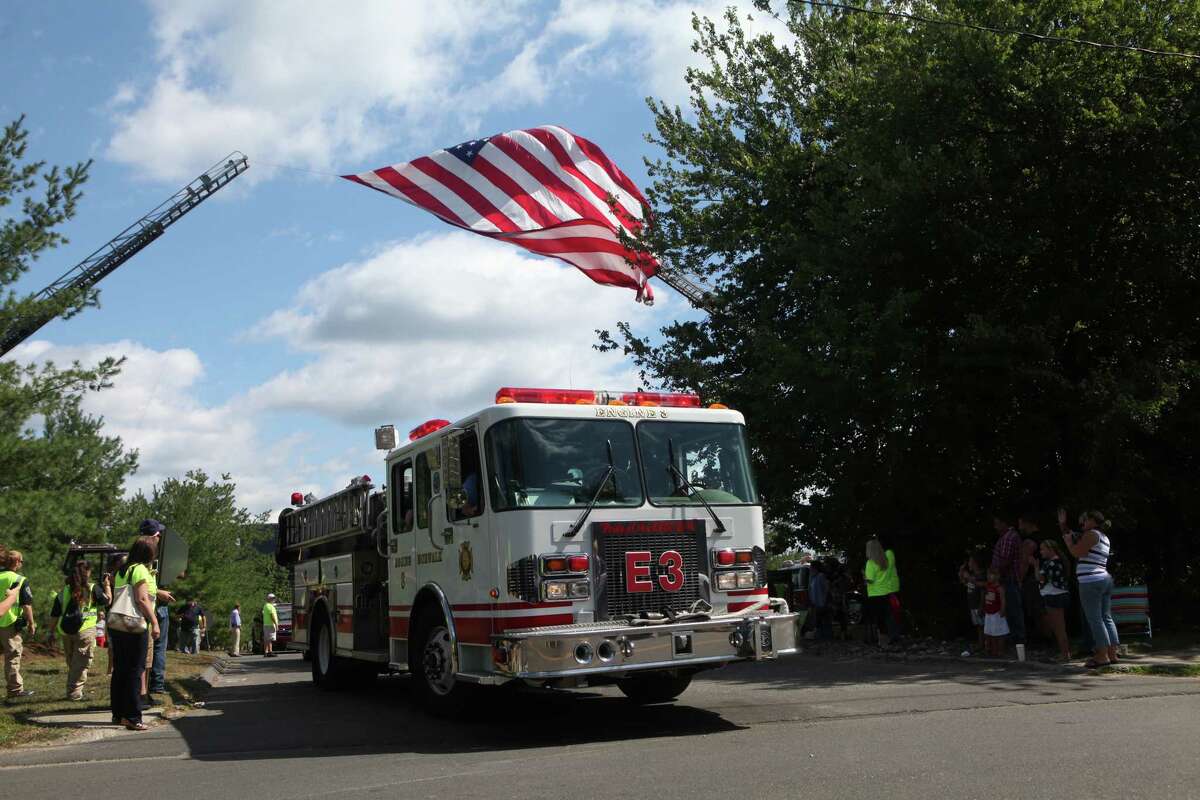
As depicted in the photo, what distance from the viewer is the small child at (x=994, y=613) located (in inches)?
546

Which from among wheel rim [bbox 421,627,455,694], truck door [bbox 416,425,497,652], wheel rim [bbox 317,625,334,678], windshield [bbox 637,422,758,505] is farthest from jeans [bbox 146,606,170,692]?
windshield [bbox 637,422,758,505]

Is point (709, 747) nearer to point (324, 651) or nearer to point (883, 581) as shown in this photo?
point (324, 651)

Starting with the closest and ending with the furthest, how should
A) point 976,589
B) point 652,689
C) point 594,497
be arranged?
point 594,497 < point 652,689 < point 976,589

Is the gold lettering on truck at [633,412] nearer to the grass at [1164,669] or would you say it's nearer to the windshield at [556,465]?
the windshield at [556,465]

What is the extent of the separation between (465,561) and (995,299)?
1122 centimetres

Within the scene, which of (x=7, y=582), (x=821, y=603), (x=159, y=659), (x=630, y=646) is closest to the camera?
(x=630, y=646)

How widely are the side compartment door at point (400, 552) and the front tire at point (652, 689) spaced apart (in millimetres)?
2236

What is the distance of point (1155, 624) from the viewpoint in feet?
54.8

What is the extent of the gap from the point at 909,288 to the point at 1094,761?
38.9 feet

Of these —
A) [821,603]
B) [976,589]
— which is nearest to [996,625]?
[976,589]

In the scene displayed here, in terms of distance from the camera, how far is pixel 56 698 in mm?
12664

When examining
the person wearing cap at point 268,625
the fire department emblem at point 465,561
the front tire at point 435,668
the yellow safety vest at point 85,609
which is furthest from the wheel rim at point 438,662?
the person wearing cap at point 268,625

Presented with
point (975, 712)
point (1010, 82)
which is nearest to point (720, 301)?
point (1010, 82)

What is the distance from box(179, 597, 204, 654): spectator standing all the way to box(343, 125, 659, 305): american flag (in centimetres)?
1619
